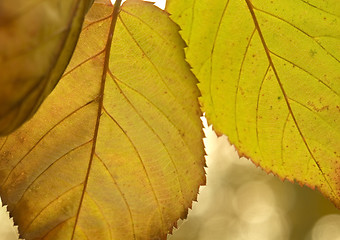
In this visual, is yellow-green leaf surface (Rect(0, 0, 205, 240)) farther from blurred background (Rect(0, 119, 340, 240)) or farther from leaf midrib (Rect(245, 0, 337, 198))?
blurred background (Rect(0, 119, 340, 240))

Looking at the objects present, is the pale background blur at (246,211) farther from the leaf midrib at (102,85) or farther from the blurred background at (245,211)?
the leaf midrib at (102,85)

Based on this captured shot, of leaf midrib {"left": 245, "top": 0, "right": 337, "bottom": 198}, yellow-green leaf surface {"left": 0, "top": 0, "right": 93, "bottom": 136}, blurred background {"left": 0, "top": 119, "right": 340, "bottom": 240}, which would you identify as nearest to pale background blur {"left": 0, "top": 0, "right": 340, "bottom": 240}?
blurred background {"left": 0, "top": 119, "right": 340, "bottom": 240}

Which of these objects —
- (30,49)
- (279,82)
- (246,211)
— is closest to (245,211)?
(246,211)

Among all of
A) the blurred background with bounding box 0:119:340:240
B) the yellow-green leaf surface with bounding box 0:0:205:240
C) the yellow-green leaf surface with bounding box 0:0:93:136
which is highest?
the blurred background with bounding box 0:119:340:240

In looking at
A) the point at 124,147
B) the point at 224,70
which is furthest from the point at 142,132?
the point at 224,70

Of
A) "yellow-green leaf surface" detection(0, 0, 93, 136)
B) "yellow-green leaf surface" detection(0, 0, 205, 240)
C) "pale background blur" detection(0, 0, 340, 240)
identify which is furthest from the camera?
"pale background blur" detection(0, 0, 340, 240)

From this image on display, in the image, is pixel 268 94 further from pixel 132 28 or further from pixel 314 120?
pixel 132 28

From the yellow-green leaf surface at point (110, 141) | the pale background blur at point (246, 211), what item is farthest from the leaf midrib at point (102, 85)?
the pale background blur at point (246, 211)
